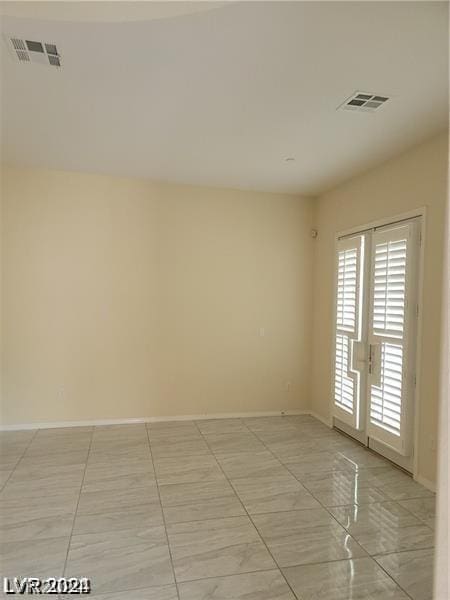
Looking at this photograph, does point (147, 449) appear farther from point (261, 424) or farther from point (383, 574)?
point (383, 574)

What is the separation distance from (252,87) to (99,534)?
121 inches

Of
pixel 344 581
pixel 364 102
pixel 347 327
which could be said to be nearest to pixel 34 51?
pixel 364 102

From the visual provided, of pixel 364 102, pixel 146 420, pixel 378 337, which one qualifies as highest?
pixel 364 102

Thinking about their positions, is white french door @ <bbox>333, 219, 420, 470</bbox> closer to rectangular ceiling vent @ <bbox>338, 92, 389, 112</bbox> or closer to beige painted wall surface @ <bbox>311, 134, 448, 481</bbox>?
beige painted wall surface @ <bbox>311, 134, 448, 481</bbox>

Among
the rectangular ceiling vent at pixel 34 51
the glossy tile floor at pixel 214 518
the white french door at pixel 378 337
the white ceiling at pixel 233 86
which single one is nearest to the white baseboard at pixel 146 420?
the glossy tile floor at pixel 214 518

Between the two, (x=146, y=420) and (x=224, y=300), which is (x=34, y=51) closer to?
(x=224, y=300)

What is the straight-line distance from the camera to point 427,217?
3.24 m

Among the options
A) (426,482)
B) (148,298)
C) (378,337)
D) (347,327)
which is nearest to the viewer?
(426,482)

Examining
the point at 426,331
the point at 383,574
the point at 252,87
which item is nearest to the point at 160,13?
the point at 252,87

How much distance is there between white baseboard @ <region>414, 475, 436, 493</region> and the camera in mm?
3102

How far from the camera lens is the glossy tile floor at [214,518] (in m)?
2.09

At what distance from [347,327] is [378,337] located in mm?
563

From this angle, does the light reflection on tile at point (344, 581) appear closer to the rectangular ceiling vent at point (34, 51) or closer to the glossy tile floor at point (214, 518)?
the glossy tile floor at point (214, 518)

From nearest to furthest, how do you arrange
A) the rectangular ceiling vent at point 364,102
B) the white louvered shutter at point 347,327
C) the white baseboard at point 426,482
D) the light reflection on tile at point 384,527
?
the light reflection on tile at point 384,527 < the rectangular ceiling vent at point 364,102 < the white baseboard at point 426,482 < the white louvered shutter at point 347,327
